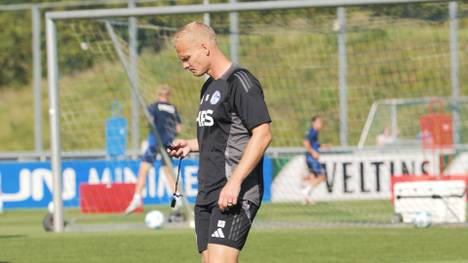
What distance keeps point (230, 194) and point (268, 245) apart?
7246 millimetres

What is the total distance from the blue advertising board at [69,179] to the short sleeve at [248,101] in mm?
16056

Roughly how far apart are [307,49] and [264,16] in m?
2.46

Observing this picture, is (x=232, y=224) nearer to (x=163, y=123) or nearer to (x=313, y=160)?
(x=163, y=123)

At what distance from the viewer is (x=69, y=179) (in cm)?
2512

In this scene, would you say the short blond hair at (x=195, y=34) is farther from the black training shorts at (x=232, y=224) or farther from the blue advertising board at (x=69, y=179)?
the blue advertising board at (x=69, y=179)

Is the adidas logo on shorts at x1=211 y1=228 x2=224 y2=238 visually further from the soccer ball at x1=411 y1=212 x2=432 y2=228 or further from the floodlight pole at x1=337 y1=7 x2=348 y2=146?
the floodlight pole at x1=337 y1=7 x2=348 y2=146

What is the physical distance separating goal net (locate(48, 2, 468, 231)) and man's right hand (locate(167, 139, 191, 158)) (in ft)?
32.2

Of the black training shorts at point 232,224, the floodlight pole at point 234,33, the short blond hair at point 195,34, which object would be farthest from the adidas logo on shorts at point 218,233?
the floodlight pole at point 234,33

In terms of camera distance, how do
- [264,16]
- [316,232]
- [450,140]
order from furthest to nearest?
1. [450,140]
2. [264,16]
3. [316,232]

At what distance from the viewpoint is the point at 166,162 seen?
64.3 feet

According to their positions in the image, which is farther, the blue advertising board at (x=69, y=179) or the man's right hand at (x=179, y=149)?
the blue advertising board at (x=69, y=179)

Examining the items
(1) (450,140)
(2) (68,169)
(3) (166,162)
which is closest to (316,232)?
(3) (166,162)

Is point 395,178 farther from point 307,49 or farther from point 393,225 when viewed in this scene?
point 307,49

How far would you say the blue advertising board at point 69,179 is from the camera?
2453cm
